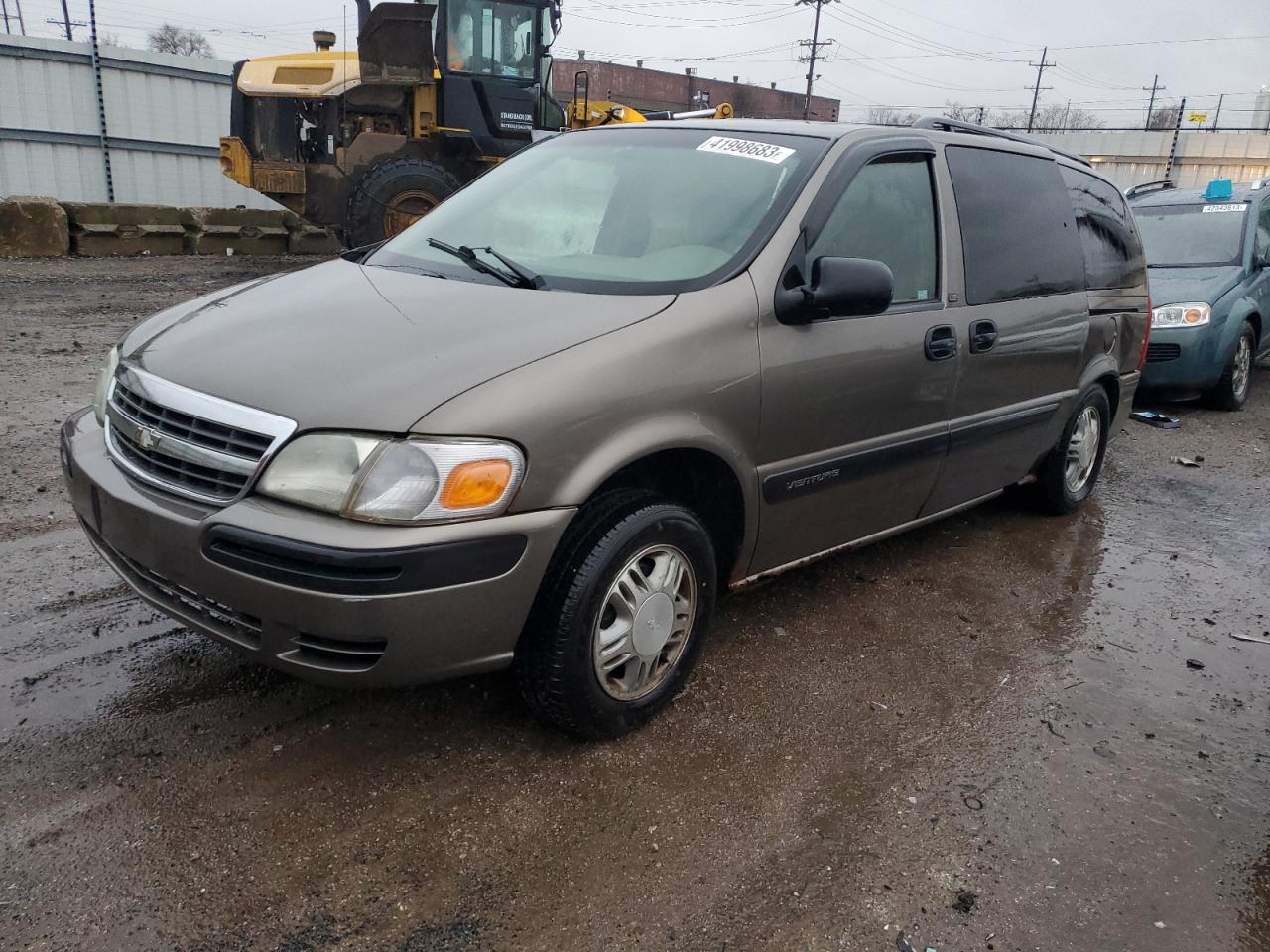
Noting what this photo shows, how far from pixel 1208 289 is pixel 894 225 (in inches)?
231

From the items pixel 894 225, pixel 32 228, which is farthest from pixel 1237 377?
pixel 32 228

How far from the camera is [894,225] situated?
361cm

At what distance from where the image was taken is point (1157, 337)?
7953mm

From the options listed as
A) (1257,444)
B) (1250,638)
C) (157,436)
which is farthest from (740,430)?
(1257,444)

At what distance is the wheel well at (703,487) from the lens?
2.84 m

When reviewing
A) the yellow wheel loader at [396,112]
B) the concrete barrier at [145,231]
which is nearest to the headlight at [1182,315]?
the yellow wheel loader at [396,112]

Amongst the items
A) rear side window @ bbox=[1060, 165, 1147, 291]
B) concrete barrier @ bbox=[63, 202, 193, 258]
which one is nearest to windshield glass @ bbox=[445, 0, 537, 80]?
concrete barrier @ bbox=[63, 202, 193, 258]

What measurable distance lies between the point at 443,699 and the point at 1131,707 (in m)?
2.31

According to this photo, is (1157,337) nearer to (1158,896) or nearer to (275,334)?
(1158,896)

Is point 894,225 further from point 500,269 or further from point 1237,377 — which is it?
point 1237,377

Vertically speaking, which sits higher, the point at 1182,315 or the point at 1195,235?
the point at 1195,235

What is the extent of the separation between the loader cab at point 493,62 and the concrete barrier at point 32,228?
5.19 metres

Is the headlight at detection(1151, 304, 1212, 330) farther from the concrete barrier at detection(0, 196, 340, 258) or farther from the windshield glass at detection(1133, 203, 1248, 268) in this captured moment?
the concrete barrier at detection(0, 196, 340, 258)

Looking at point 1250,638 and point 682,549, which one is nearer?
point 682,549
